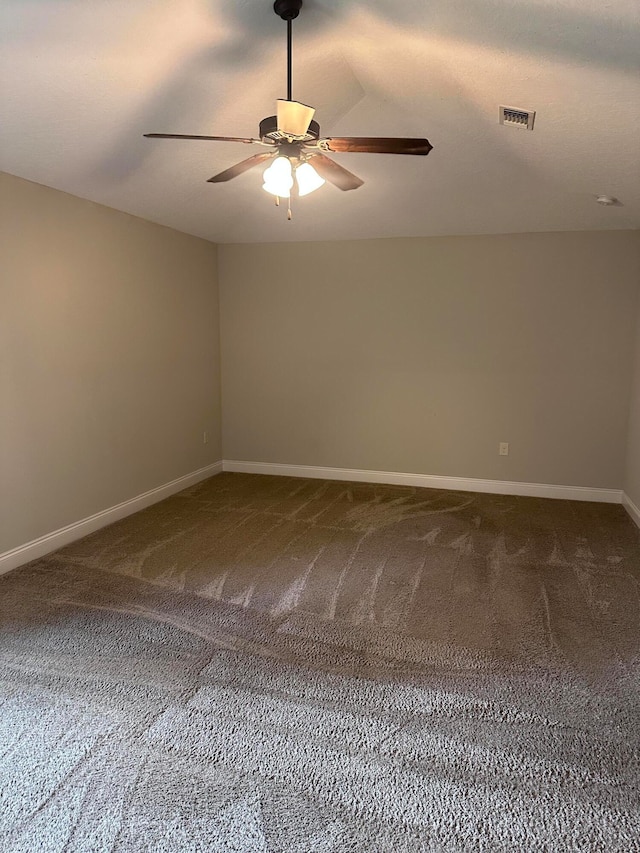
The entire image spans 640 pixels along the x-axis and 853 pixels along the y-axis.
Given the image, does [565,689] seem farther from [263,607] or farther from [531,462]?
[531,462]

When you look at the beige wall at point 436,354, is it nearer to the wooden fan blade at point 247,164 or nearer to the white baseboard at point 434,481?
the white baseboard at point 434,481

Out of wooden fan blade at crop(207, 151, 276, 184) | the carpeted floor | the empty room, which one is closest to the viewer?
the carpeted floor

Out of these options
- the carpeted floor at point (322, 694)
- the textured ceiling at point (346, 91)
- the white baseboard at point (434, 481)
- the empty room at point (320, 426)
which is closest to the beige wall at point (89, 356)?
the empty room at point (320, 426)

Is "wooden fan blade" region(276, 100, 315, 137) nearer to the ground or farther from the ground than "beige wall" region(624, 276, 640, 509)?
farther from the ground

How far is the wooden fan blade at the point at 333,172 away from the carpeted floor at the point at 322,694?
2.17 meters

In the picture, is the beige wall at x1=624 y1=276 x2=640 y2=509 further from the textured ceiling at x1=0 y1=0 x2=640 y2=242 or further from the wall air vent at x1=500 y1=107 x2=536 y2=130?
the wall air vent at x1=500 y1=107 x2=536 y2=130

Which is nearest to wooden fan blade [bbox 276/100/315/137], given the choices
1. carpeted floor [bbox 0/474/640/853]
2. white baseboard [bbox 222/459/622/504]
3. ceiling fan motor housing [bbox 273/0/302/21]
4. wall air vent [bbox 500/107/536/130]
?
ceiling fan motor housing [bbox 273/0/302/21]

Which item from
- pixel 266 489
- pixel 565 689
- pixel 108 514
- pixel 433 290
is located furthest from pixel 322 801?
pixel 433 290

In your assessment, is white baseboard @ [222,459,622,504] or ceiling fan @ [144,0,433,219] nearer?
ceiling fan @ [144,0,433,219]

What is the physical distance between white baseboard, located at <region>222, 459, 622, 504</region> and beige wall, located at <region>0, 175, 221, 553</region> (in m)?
0.81

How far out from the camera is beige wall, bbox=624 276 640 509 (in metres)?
4.24

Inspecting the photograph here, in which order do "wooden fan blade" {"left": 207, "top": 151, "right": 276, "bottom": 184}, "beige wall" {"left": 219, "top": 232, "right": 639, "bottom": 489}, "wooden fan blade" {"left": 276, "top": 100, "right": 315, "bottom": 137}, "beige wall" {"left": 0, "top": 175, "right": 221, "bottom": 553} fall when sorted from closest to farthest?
"wooden fan blade" {"left": 276, "top": 100, "right": 315, "bottom": 137} → "wooden fan blade" {"left": 207, "top": 151, "right": 276, "bottom": 184} → "beige wall" {"left": 0, "top": 175, "right": 221, "bottom": 553} → "beige wall" {"left": 219, "top": 232, "right": 639, "bottom": 489}

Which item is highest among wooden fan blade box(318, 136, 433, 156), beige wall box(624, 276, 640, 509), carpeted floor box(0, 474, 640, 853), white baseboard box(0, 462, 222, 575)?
wooden fan blade box(318, 136, 433, 156)

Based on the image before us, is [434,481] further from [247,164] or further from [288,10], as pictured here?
[288,10]
